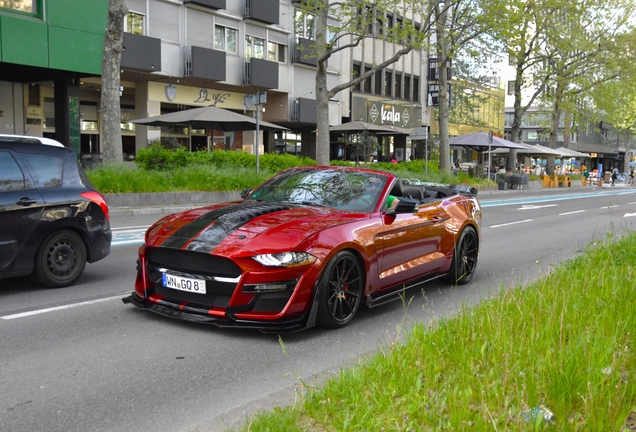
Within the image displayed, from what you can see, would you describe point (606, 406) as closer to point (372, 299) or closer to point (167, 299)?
point (372, 299)

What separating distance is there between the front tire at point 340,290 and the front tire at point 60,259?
3.41 meters

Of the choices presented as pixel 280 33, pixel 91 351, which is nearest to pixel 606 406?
pixel 91 351

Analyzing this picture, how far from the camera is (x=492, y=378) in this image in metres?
3.87

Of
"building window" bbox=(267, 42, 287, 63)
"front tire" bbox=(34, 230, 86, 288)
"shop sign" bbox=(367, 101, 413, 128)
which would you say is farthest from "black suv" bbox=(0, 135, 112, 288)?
"shop sign" bbox=(367, 101, 413, 128)

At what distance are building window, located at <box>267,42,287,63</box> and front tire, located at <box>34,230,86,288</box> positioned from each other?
31718mm

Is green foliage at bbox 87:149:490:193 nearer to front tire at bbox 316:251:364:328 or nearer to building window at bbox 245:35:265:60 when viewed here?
building window at bbox 245:35:265:60

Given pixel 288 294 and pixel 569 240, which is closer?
pixel 288 294

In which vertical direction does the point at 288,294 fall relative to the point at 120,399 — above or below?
above

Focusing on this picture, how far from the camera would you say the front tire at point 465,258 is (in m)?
8.34

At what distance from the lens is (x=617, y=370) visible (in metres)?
3.78

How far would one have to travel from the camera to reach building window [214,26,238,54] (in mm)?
34844

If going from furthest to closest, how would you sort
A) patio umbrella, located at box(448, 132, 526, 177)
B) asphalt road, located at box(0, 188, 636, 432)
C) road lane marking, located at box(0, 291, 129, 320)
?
patio umbrella, located at box(448, 132, 526, 177)
road lane marking, located at box(0, 291, 129, 320)
asphalt road, located at box(0, 188, 636, 432)

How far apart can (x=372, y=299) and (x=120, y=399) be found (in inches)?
110

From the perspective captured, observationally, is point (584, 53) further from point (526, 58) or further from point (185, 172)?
point (185, 172)
